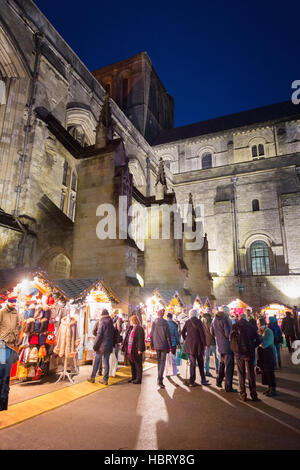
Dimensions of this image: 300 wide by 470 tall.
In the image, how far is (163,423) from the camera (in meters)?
3.91

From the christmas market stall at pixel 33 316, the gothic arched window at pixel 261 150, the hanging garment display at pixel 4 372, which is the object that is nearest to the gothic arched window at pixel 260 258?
the gothic arched window at pixel 261 150

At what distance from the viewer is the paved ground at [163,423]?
330 cm

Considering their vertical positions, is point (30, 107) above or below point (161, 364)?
above

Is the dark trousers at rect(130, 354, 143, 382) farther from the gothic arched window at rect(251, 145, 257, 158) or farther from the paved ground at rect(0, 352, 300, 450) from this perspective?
the gothic arched window at rect(251, 145, 257, 158)

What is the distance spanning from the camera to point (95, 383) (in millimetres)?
6324

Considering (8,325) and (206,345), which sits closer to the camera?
(8,325)

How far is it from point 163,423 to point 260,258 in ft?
77.9

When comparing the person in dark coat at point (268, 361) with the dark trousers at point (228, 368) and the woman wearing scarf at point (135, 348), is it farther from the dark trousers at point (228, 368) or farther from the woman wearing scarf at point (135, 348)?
the woman wearing scarf at point (135, 348)

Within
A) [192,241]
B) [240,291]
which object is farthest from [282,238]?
[192,241]

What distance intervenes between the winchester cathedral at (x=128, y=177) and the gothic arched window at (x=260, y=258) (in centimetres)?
9

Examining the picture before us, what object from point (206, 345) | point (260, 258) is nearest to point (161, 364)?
point (206, 345)

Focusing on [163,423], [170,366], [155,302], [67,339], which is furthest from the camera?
[155,302]

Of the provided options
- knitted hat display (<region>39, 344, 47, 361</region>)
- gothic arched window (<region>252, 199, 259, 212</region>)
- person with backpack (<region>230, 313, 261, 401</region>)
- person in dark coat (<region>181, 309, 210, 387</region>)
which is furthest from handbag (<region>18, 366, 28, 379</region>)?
gothic arched window (<region>252, 199, 259, 212</region>)

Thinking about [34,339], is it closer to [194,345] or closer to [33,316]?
[33,316]
